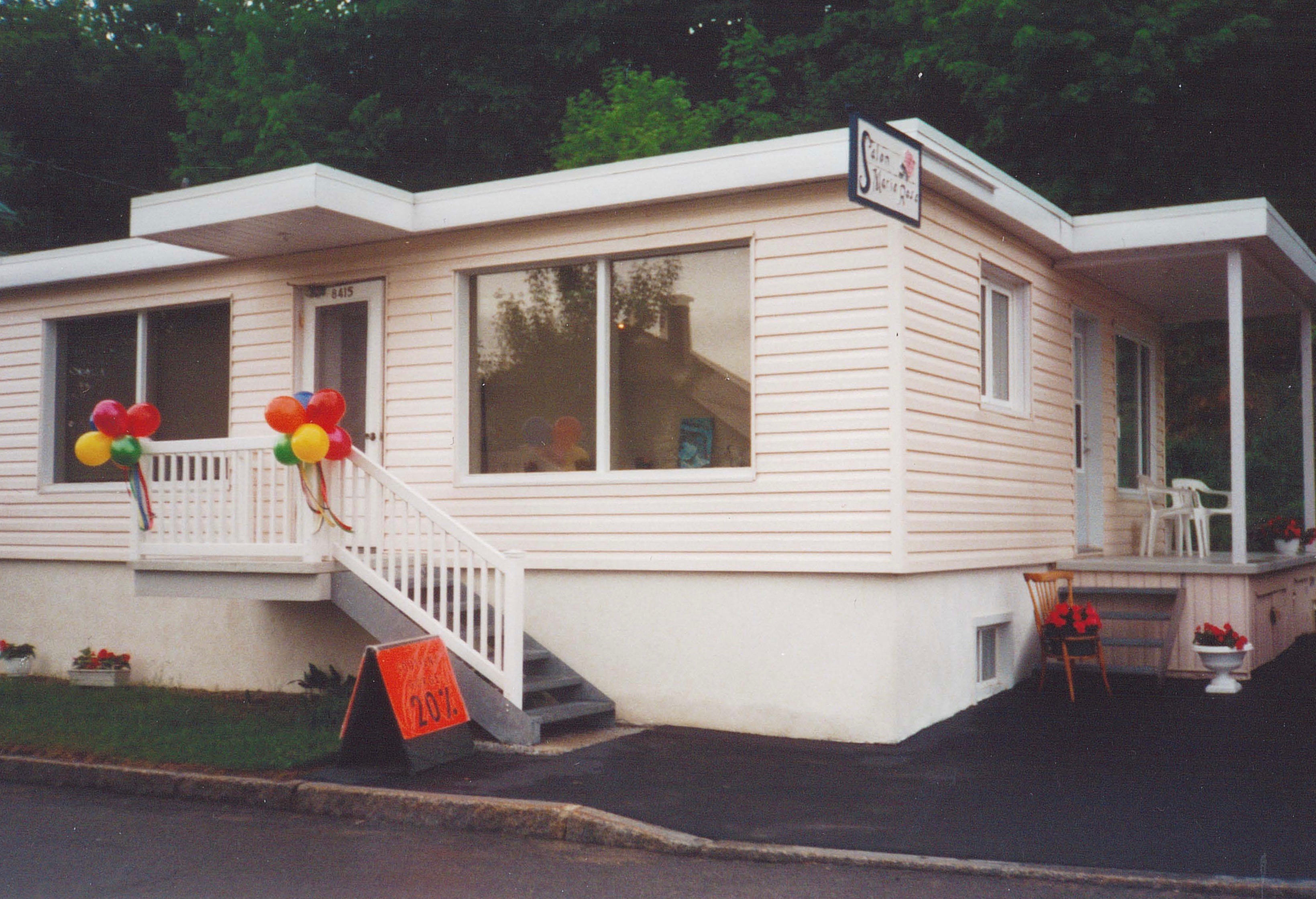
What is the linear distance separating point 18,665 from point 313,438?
557cm

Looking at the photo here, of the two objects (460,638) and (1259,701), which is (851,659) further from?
(1259,701)

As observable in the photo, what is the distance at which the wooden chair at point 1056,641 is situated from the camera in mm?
10047

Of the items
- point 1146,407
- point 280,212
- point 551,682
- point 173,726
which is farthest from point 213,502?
point 1146,407

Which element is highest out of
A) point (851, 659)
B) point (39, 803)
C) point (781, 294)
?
point (781, 294)

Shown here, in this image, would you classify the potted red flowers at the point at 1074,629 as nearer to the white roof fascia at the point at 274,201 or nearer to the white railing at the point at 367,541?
the white railing at the point at 367,541

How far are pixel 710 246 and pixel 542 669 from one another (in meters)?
3.34

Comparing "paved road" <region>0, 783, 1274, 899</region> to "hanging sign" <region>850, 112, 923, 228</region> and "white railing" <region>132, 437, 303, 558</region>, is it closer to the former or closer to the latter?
"white railing" <region>132, 437, 303, 558</region>

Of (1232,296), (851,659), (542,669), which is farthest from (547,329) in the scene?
(1232,296)

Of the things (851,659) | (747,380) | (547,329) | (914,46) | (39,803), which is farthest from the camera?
(914,46)

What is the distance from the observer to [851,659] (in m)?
8.66

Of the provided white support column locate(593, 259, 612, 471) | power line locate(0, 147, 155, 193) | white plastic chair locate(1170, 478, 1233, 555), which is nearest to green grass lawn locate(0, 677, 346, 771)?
white support column locate(593, 259, 612, 471)

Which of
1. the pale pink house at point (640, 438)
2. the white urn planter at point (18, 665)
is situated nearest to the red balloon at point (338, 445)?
the pale pink house at point (640, 438)

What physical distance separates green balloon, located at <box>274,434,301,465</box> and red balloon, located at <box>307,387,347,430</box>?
209mm

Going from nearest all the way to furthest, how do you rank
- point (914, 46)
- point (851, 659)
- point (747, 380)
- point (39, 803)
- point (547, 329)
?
1. point (39, 803)
2. point (851, 659)
3. point (747, 380)
4. point (547, 329)
5. point (914, 46)
